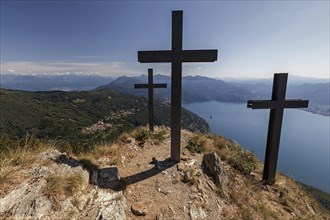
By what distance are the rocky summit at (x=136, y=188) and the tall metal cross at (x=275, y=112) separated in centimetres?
66

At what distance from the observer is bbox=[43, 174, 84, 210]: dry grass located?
354cm

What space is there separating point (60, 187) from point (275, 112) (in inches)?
258

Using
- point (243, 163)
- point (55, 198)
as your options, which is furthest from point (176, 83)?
point (55, 198)

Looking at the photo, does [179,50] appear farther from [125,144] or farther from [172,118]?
[125,144]

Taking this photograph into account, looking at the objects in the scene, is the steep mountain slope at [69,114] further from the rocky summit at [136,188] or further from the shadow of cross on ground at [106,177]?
the shadow of cross on ground at [106,177]

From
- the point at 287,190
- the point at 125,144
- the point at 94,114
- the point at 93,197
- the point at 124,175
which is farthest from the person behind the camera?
the point at 94,114

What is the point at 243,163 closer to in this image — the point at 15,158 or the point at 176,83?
the point at 176,83

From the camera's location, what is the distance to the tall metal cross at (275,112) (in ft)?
20.4

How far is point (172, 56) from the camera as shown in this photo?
20.3ft

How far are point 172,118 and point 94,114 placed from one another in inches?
5205

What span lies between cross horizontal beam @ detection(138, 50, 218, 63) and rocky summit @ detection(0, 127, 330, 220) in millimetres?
3160

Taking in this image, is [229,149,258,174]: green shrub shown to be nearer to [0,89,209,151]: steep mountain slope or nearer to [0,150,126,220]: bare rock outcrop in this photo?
Result: [0,150,126,220]: bare rock outcrop

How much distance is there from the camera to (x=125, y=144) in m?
8.42

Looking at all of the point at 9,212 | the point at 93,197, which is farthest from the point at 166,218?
the point at 9,212
